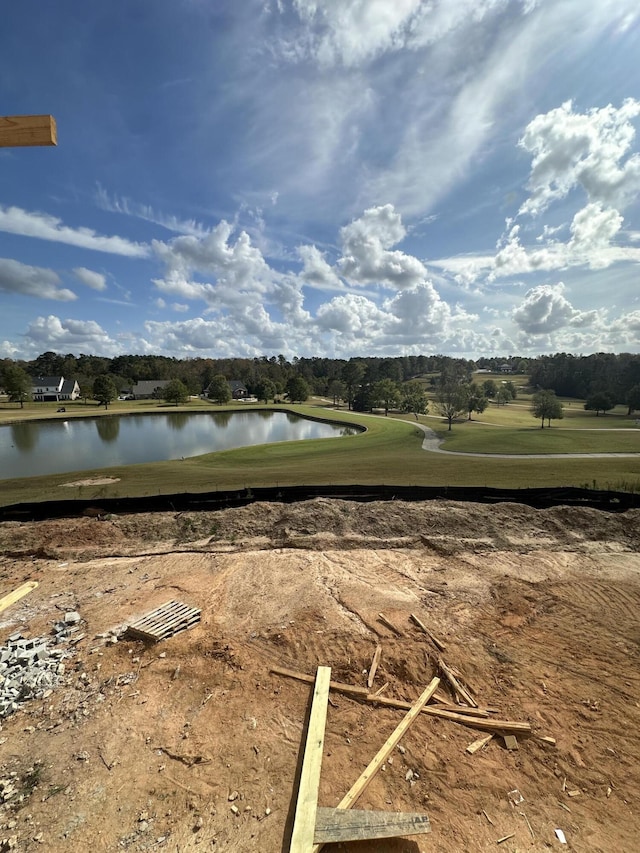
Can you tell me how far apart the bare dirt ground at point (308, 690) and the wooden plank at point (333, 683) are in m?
0.13

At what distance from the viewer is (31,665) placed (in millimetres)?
6387

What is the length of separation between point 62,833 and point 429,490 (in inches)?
511

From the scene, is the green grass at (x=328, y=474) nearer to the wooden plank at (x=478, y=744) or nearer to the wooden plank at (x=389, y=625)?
the wooden plank at (x=389, y=625)

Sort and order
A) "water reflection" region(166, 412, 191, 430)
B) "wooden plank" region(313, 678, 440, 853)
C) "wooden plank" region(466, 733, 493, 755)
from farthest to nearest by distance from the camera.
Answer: "water reflection" region(166, 412, 191, 430) < "wooden plank" region(466, 733, 493, 755) < "wooden plank" region(313, 678, 440, 853)

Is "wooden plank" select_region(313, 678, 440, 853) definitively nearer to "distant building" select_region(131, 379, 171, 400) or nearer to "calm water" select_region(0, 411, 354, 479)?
"calm water" select_region(0, 411, 354, 479)

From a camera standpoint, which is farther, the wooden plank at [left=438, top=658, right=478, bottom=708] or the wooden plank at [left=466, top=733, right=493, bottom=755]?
the wooden plank at [left=438, top=658, right=478, bottom=708]

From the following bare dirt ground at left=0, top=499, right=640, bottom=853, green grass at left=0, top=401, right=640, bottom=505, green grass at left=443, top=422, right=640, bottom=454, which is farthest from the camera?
green grass at left=443, top=422, right=640, bottom=454

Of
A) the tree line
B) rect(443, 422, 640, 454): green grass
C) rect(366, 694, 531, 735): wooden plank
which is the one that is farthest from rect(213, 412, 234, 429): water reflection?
rect(366, 694, 531, 735): wooden plank

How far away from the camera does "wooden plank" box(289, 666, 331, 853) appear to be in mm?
3971

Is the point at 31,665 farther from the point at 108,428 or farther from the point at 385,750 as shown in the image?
the point at 108,428

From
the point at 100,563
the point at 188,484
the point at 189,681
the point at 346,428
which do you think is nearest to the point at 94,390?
the point at 346,428

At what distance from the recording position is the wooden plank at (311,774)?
13.0ft

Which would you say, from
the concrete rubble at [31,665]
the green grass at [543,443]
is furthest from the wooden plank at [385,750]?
the green grass at [543,443]

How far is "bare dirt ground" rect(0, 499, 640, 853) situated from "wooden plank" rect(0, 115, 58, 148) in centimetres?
670
